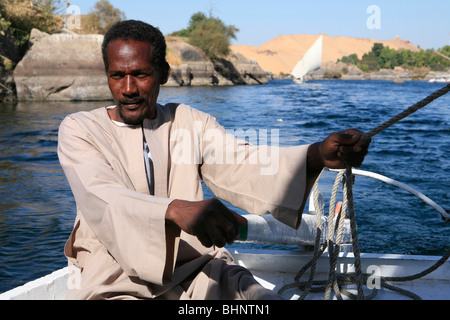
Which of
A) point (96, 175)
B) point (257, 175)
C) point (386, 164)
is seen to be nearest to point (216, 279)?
point (257, 175)

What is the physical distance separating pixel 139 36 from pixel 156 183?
1.93 feet

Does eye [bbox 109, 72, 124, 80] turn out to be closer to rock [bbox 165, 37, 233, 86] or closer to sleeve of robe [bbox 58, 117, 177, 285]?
sleeve of robe [bbox 58, 117, 177, 285]

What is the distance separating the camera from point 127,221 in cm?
155

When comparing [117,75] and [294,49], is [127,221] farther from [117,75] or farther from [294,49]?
[294,49]

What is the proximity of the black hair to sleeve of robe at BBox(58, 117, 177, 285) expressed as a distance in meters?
0.55

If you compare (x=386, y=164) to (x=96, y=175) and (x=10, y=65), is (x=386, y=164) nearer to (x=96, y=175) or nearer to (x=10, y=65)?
(x=96, y=175)

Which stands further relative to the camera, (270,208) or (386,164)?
(386,164)

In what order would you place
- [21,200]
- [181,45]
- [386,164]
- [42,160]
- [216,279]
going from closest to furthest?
1. [216,279]
2. [21,200]
3. [42,160]
4. [386,164]
5. [181,45]

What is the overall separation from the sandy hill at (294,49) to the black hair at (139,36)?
11431cm

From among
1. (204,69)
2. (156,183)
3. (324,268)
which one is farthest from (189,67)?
(156,183)

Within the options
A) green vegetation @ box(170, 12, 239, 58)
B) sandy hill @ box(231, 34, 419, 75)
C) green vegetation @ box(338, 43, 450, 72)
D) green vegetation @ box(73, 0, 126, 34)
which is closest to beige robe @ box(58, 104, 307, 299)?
green vegetation @ box(73, 0, 126, 34)

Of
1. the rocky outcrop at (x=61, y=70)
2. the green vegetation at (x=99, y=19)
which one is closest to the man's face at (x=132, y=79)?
the rocky outcrop at (x=61, y=70)

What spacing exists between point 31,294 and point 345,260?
178cm
